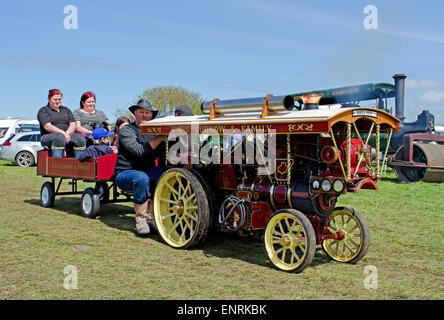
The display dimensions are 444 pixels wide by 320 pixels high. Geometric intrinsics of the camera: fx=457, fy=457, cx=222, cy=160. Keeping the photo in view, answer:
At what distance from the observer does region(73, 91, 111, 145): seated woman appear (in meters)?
8.37

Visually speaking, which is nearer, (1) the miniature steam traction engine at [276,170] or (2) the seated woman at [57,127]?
(1) the miniature steam traction engine at [276,170]

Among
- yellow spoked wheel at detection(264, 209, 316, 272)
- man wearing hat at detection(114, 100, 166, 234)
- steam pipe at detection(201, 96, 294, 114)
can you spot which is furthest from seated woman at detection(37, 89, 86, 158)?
yellow spoked wheel at detection(264, 209, 316, 272)

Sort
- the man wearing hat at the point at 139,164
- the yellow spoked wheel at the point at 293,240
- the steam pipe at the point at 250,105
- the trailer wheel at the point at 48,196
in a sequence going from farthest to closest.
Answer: the trailer wheel at the point at 48,196
the man wearing hat at the point at 139,164
the steam pipe at the point at 250,105
the yellow spoked wheel at the point at 293,240

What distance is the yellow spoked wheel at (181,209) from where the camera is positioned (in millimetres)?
5258

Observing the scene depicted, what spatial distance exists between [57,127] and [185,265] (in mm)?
4479

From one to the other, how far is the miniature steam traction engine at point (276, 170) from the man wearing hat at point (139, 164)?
450 millimetres

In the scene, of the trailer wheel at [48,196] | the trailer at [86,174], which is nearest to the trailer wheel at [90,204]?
the trailer at [86,174]

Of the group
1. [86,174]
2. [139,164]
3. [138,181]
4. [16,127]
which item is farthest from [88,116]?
[16,127]

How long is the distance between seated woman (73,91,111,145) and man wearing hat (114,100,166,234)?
188cm

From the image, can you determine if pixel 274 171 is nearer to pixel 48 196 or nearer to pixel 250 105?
pixel 250 105
